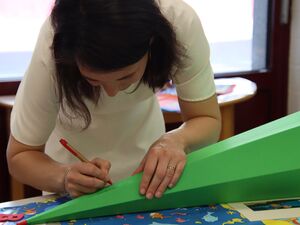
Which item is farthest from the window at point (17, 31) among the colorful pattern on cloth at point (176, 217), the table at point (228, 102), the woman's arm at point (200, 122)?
the colorful pattern on cloth at point (176, 217)

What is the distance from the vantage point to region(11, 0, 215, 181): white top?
3.13 feet

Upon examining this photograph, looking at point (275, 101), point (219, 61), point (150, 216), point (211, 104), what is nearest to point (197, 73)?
point (211, 104)

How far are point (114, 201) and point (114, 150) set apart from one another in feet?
1.04

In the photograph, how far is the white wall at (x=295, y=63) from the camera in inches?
98.1

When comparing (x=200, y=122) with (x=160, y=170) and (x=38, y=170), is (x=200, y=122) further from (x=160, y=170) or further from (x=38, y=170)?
(x=38, y=170)

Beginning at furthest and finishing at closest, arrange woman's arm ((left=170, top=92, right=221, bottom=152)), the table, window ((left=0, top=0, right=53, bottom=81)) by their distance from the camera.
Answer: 1. window ((left=0, top=0, right=53, bottom=81))
2. the table
3. woman's arm ((left=170, top=92, right=221, bottom=152))

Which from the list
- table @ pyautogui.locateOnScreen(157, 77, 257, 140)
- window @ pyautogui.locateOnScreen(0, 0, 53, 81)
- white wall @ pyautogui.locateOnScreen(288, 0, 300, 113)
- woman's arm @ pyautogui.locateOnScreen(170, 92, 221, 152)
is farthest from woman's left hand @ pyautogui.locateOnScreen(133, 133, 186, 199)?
white wall @ pyautogui.locateOnScreen(288, 0, 300, 113)

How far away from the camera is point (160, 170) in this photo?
2.89 ft

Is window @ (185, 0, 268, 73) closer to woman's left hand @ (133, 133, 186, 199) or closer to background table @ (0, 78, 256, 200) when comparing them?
background table @ (0, 78, 256, 200)

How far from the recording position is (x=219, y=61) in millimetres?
2514

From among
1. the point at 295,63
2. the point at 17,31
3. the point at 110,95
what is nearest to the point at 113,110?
the point at 110,95

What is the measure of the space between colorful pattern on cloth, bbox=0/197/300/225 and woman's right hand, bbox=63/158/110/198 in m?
0.05

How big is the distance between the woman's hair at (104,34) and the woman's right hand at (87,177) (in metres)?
0.16

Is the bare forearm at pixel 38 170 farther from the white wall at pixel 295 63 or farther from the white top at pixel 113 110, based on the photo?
the white wall at pixel 295 63
